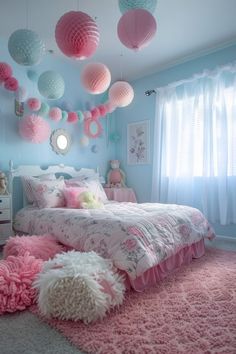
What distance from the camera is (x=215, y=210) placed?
331cm

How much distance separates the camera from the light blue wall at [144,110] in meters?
3.52

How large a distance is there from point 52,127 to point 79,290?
2.60m

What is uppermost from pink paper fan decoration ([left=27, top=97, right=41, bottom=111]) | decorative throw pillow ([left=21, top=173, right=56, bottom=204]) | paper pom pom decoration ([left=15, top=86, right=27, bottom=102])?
paper pom pom decoration ([left=15, top=86, right=27, bottom=102])

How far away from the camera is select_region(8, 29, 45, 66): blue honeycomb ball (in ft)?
6.66

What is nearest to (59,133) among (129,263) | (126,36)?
(126,36)

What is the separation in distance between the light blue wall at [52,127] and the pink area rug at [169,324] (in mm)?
2127

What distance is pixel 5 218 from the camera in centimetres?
287

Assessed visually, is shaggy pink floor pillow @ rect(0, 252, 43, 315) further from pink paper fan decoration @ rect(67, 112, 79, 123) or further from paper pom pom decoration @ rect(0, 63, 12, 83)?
pink paper fan decoration @ rect(67, 112, 79, 123)

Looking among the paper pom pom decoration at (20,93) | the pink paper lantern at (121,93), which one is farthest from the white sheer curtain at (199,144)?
the paper pom pom decoration at (20,93)

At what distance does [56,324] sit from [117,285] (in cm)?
41

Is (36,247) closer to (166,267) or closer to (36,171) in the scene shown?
(166,267)

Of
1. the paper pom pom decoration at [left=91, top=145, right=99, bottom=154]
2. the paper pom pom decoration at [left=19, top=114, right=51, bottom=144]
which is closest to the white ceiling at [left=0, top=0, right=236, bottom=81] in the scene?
the paper pom pom decoration at [left=19, top=114, right=51, bottom=144]

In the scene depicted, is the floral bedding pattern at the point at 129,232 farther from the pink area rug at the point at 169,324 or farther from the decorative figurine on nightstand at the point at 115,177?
the decorative figurine on nightstand at the point at 115,177

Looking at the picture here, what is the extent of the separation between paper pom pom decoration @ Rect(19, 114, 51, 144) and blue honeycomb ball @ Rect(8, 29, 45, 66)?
1058 mm
